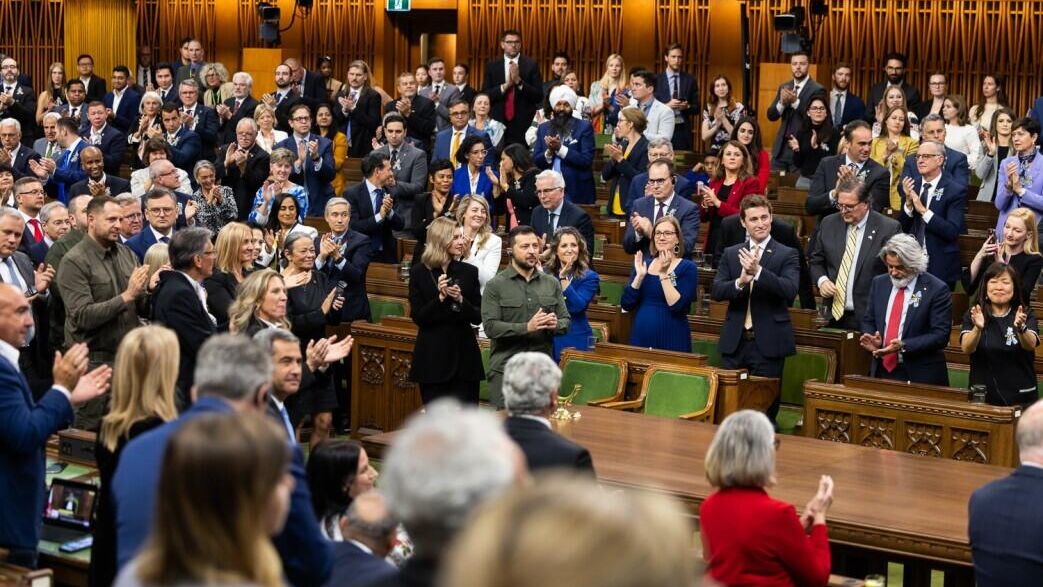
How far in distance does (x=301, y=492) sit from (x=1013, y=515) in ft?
6.05

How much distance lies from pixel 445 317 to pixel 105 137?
197 inches

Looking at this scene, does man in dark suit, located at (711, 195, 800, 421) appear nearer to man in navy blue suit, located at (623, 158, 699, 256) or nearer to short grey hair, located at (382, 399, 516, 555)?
man in navy blue suit, located at (623, 158, 699, 256)

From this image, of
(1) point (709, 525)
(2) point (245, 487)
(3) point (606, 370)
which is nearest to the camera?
(2) point (245, 487)

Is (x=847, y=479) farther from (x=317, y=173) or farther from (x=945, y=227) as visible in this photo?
(x=317, y=173)

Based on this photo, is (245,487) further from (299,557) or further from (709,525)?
(709,525)

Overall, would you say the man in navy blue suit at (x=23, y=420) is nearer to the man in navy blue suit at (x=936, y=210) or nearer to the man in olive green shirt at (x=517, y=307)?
the man in olive green shirt at (x=517, y=307)

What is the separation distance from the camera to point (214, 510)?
7.38 feet

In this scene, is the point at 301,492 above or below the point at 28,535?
above

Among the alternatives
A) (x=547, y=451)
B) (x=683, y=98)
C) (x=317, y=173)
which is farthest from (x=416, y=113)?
(x=547, y=451)

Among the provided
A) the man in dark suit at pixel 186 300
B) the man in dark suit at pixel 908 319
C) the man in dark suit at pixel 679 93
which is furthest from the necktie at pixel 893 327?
the man in dark suit at pixel 679 93

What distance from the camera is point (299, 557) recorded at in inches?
124

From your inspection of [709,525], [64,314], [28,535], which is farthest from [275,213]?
[709,525]

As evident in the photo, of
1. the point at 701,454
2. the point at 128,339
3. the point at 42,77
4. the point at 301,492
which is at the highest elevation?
the point at 42,77

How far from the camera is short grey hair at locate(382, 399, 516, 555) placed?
82.8 inches
